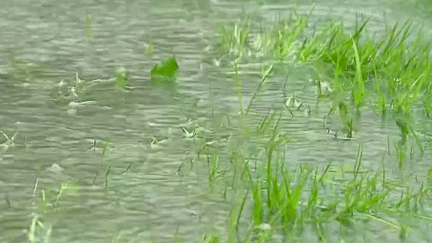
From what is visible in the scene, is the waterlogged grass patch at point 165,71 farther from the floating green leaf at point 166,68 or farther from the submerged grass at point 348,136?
the submerged grass at point 348,136

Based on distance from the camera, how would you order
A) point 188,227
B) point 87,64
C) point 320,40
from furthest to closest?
point 320,40, point 87,64, point 188,227

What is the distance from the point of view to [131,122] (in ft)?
6.86

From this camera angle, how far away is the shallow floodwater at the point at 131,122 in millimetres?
1594

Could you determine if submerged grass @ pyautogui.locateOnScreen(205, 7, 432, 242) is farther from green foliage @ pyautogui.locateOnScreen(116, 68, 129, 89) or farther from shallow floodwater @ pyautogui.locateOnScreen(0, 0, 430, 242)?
green foliage @ pyautogui.locateOnScreen(116, 68, 129, 89)

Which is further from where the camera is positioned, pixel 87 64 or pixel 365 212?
pixel 87 64

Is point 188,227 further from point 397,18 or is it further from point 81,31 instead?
point 397,18

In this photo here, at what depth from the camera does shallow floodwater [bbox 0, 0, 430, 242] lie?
1.59 meters

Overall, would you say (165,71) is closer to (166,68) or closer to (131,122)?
(166,68)

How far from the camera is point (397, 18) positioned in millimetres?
3176

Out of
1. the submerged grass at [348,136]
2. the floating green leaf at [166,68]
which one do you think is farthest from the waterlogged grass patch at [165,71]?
the submerged grass at [348,136]

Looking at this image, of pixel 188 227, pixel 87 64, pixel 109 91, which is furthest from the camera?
pixel 87 64

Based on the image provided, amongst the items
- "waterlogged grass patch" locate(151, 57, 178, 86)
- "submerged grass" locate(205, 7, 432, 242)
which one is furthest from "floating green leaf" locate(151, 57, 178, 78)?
"submerged grass" locate(205, 7, 432, 242)

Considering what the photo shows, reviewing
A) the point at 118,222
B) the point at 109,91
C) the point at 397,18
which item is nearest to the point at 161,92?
the point at 109,91

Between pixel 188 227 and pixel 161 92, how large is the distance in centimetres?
83
